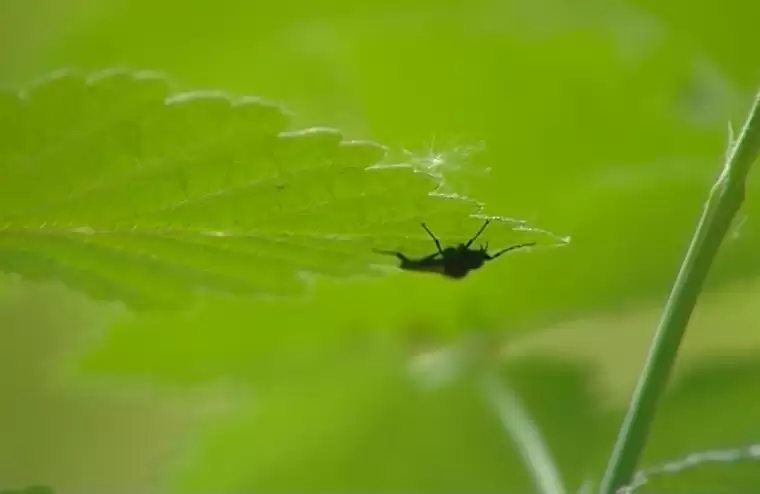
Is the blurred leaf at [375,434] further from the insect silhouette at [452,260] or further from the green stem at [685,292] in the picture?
the green stem at [685,292]

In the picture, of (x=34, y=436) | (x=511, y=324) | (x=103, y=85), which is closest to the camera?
(x=103, y=85)

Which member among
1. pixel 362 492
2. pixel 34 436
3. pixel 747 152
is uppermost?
pixel 34 436

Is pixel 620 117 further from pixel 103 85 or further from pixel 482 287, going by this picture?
pixel 103 85

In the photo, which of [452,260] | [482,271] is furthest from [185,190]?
[482,271]

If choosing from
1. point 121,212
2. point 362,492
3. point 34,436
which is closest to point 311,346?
point 362,492

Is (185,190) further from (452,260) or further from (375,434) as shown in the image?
(375,434)

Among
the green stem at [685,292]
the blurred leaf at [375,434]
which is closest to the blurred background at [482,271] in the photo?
the blurred leaf at [375,434]
